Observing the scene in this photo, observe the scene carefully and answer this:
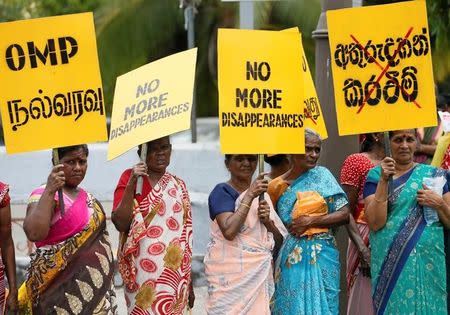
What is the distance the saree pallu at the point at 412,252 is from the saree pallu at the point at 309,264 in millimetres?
283

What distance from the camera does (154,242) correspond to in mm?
6957

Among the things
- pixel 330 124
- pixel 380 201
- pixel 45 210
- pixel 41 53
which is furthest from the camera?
pixel 330 124

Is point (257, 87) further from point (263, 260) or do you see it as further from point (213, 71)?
point (213, 71)

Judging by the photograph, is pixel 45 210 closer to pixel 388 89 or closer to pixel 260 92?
pixel 260 92

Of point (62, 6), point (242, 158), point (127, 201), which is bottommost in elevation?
point (62, 6)

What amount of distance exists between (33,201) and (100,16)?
11.5m

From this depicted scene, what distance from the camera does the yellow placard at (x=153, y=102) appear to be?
263 inches

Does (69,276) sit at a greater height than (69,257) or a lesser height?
lesser

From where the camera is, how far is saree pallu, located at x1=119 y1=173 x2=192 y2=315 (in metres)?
6.94

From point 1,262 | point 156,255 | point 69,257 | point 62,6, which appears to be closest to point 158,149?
point 156,255

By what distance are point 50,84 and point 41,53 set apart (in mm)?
174

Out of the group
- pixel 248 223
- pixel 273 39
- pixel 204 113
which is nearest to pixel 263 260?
pixel 248 223

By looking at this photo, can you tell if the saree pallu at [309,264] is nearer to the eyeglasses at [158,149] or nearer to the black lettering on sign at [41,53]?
the eyeglasses at [158,149]

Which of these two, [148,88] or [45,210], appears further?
[148,88]
